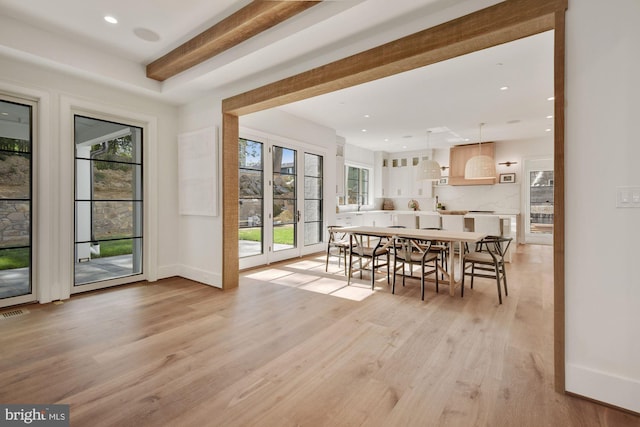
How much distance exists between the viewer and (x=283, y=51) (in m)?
3.07

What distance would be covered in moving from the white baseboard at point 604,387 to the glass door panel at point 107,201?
195 inches

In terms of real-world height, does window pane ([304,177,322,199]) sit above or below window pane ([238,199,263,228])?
above

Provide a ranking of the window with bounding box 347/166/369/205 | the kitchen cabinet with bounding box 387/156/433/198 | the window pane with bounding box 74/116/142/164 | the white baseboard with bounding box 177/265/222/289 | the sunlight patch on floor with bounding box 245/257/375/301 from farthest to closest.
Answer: the kitchen cabinet with bounding box 387/156/433/198
the window with bounding box 347/166/369/205
the white baseboard with bounding box 177/265/222/289
the sunlight patch on floor with bounding box 245/257/375/301
the window pane with bounding box 74/116/142/164

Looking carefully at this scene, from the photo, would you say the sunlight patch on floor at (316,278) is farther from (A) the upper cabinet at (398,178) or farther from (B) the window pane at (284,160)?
(A) the upper cabinet at (398,178)

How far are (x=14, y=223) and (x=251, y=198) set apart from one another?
9.70 ft

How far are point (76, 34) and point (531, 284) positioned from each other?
20.7 feet

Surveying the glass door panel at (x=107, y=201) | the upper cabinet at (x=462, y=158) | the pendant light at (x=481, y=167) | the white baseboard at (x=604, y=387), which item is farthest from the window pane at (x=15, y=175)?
the upper cabinet at (x=462, y=158)

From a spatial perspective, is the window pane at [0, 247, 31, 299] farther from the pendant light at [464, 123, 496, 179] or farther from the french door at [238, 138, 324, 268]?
the pendant light at [464, 123, 496, 179]

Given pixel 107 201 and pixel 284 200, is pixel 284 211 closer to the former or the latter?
pixel 284 200

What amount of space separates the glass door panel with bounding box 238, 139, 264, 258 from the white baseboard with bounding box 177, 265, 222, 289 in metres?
0.89

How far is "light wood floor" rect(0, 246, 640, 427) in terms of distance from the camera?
175cm

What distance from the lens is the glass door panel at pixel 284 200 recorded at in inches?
230

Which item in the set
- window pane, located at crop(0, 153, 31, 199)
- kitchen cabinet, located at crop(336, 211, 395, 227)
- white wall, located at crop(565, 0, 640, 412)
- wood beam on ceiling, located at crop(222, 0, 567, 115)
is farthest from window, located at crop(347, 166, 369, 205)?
white wall, located at crop(565, 0, 640, 412)

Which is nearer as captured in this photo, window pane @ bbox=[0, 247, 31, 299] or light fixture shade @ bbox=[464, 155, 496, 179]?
window pane @ bbox=[0, 247, 31, 299]
